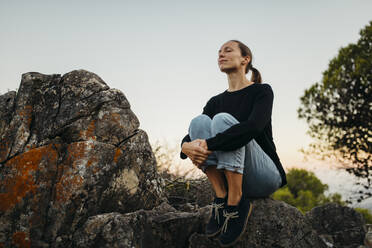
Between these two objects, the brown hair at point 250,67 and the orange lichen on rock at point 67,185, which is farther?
the brown hair at point 250,67

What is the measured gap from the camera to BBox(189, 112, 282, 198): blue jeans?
2.78 meters

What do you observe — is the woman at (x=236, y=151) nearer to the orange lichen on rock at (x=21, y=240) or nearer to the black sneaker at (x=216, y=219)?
the black sneaker at (x=216, y=219)

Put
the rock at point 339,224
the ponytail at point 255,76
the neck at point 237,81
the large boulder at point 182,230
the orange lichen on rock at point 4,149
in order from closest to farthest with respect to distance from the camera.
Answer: the large boulder at point 182,230, the orange lichen on rock at point 4,149, the neck at point 237,81, the ponytail at point 255,76, the rock at point 339,224

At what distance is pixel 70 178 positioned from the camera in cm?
329

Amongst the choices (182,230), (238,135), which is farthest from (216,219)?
(238,135)

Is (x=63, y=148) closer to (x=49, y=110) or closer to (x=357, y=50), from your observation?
(x=49, y=110)

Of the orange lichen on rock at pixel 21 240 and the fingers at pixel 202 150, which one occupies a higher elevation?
the fingers at pixel 202 150

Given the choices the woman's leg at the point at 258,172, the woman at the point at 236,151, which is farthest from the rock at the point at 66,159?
the woman's leg at the point at 258,172

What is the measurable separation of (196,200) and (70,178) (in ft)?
8.73

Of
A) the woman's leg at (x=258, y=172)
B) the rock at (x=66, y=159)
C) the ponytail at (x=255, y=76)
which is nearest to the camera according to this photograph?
the woman's leg at (x=258, y=172)

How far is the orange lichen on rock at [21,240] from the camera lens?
3.06 m

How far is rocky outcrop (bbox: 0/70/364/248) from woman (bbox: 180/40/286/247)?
0.24 m

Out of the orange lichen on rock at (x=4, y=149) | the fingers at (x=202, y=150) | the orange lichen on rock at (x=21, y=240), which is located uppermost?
the orange lichen on rock at (x=4, y=149)

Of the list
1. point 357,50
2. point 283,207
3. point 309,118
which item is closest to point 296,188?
point 309,118
